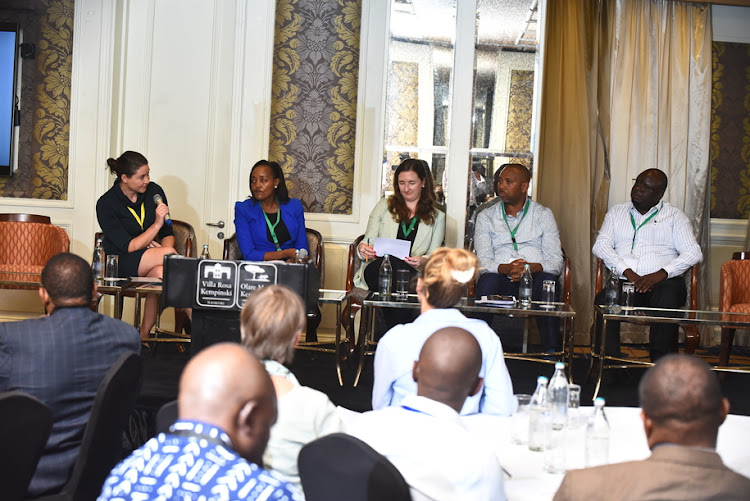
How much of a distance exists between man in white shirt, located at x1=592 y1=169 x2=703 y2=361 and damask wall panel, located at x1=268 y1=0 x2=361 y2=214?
191 centimetres

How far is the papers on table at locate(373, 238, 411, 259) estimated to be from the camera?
16.9 feet

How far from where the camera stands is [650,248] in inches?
218

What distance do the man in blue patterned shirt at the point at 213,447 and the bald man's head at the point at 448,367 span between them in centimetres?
62

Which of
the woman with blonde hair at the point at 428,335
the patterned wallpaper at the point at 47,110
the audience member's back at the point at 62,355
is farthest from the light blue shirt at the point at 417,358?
the patterned wallpaper at the point at 47,110

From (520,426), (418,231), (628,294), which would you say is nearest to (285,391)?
(520,426)

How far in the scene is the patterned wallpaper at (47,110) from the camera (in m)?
6.27

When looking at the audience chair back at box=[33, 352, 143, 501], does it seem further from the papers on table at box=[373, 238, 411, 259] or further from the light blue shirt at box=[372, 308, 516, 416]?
the papers on table at box=[373, 238, 411, 259]

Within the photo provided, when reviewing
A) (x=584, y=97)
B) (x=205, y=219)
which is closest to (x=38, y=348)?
(x=205, y=219)

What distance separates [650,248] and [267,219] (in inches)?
99.4

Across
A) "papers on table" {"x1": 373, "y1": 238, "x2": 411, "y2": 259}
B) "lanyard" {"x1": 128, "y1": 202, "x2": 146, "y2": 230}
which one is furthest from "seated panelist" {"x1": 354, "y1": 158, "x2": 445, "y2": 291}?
"lanyard" {"x1": 128, "y1": 202, "x2": 146, "y2": 230}

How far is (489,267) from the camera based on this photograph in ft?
17.7

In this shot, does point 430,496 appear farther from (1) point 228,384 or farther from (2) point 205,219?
(2) point 205,219

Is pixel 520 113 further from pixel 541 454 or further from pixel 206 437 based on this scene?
pixel 206 437

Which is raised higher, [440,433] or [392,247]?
[392,247]
